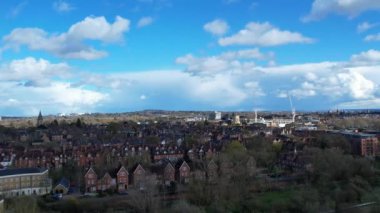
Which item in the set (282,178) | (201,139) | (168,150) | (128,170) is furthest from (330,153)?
(201,139)

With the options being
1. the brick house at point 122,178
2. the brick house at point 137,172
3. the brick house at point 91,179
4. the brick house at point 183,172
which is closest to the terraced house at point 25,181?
the brick house at point 91,179

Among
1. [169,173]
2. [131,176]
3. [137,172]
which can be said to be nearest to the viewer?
[131,176]

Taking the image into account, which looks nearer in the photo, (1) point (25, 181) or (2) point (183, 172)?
(1) point (25, 181)

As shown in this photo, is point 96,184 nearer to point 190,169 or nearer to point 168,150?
point 190,169

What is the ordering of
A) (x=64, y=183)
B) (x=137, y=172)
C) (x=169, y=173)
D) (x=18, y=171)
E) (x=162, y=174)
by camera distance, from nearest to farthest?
(x=64, y=183)
(x=18, y=171)
(x=137, y=172)
(x=162, y=174)
(x=169, y=173)

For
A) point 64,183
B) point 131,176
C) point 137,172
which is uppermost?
point 137,172

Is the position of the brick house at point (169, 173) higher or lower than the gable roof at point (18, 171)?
lower

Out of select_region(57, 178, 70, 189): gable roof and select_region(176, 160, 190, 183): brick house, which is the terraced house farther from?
select_region(176, 160, 190, 183): brick house

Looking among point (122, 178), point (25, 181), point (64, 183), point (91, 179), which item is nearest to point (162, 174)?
point (122, 178)

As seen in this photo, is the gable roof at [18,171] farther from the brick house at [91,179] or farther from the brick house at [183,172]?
the brick house at [183,172]

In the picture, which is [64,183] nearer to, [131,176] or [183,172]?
[131,176]
